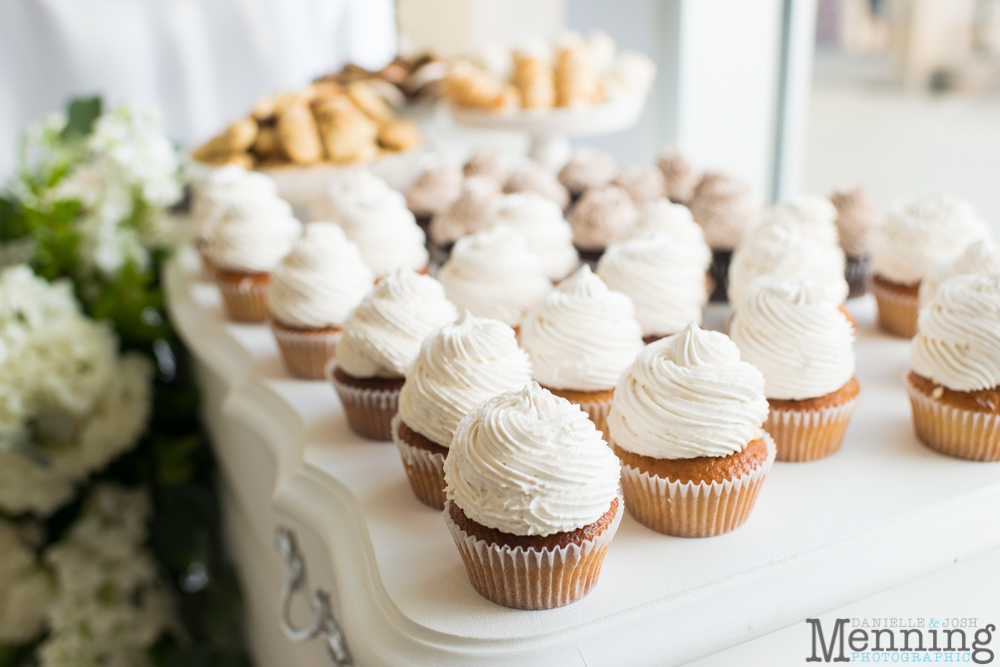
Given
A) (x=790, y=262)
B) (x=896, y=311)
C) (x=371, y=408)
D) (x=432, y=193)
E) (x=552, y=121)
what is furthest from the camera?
(x=552, y=121)

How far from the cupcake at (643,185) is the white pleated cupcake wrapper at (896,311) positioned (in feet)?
1.78

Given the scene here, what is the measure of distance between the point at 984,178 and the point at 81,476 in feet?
14.5

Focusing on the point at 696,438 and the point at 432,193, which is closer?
the point at 696,438

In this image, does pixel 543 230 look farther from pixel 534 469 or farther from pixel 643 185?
pixel 534 469

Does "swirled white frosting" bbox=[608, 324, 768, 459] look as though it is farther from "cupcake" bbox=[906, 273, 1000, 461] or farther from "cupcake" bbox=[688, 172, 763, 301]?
"cupcake" bbox=[688, 172, 763, 301]

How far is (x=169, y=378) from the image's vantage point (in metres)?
2.20

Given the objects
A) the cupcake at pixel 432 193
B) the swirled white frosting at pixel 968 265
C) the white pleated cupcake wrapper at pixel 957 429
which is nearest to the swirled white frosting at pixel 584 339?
the white pleated cupcake wrapper at pixel 957 429

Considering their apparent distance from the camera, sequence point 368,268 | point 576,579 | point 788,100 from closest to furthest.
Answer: point 576,579, point 368,268, point 788,100

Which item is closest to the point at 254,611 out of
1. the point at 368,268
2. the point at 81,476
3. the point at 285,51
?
the point at 81,476

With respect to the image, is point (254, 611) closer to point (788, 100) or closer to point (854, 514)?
point (854, 514)

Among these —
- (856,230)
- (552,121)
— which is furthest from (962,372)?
(552,121)

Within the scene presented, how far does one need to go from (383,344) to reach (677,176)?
3.33 feet

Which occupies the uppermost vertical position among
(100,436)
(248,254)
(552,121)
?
(552,121)

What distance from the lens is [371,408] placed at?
115 centimetres
